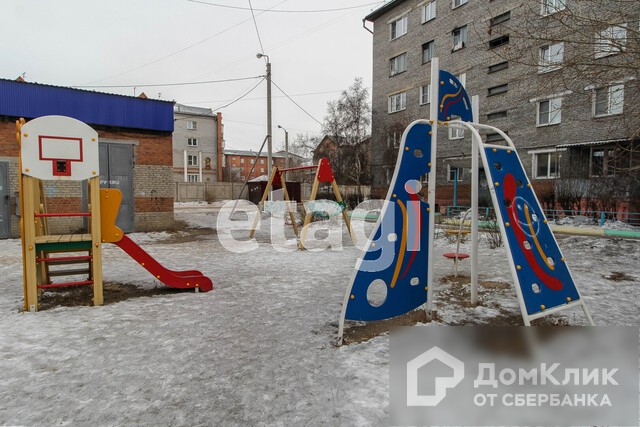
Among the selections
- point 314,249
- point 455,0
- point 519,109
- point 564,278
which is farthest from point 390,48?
point 564,278

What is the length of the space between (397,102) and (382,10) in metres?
6.51

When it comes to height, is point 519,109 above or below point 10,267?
above

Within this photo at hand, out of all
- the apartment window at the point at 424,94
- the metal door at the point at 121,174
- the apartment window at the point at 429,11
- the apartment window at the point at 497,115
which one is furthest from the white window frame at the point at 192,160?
the metal door at the point at 121,174

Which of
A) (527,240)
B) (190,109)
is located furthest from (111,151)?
(190,109)

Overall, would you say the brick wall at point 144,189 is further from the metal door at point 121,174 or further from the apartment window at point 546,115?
the apartment window at point 546,115

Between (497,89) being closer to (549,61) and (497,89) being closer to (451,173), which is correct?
(451,173)

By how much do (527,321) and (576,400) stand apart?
58cm

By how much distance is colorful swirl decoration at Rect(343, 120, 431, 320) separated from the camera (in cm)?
326

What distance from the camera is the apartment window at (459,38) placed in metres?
21.4

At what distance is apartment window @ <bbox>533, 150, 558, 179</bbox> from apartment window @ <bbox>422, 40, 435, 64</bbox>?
915 cm

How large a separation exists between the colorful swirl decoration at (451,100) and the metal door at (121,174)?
1003cm

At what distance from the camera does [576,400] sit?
2391mm

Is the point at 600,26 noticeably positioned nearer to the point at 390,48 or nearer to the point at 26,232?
the point at 26,232

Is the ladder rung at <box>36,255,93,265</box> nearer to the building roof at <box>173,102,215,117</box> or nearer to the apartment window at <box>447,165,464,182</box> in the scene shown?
the apartment window at <box>447,165,464,182</box>
